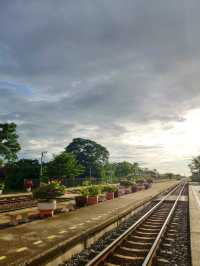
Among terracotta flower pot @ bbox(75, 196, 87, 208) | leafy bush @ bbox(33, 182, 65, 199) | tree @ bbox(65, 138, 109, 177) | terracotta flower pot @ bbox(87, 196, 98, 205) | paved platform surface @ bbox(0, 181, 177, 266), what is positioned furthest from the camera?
tree @ bbox(65, 138, 109, 177)

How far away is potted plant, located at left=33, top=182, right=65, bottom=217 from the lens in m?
15.3

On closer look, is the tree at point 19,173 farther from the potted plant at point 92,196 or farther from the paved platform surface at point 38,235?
the paved platform surface at point 38,235

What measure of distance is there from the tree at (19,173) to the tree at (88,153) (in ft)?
143

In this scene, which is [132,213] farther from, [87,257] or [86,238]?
[87,257]

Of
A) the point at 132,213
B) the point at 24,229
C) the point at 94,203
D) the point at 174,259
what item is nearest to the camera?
the point at 174,259

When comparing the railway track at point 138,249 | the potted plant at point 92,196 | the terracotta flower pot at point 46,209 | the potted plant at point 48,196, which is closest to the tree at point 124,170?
the potted plant at point 92,196

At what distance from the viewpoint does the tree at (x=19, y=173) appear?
51750mm

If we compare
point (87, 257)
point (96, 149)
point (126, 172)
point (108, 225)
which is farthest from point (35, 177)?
point (126, 172)

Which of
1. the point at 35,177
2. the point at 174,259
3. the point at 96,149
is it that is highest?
the point at 96,149

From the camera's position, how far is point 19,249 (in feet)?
28.9

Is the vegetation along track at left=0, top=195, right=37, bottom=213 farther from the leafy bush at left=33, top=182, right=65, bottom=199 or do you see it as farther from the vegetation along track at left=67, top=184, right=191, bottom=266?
the vegetation along track at left=67, top=184, right=191, bottom=266

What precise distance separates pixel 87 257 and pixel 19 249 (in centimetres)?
199

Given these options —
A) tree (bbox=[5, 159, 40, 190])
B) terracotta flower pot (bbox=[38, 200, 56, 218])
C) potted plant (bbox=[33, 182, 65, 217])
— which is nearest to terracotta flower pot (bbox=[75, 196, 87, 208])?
potted plant (bbox=[33, 182, 65, 217])

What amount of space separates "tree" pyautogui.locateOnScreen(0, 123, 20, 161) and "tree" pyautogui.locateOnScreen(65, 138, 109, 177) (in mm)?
44619
